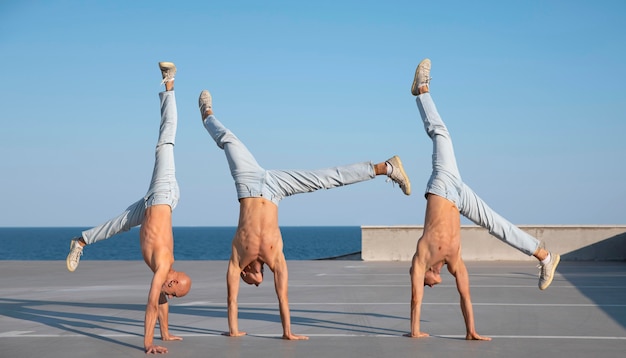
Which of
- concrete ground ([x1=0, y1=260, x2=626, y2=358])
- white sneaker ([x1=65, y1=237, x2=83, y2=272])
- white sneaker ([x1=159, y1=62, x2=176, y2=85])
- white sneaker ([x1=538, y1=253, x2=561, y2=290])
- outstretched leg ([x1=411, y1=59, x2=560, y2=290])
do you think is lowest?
concrete ground ([x1=0, y1=260, x2=626, y2=358])

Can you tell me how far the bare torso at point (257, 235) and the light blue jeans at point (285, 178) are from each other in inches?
6.0

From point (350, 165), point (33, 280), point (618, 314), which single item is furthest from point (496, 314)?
point (33, 280)

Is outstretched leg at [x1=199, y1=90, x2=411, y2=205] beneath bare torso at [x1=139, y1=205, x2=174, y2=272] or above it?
above

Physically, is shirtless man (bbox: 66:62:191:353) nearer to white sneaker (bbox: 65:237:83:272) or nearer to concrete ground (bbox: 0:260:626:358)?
white sneaker (bbox: 65:237:83:272)

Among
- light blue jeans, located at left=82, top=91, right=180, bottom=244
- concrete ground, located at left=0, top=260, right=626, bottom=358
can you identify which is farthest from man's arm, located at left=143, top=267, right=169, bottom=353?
light blue jeans, located at left=82, top=91, right=180, bottom=244

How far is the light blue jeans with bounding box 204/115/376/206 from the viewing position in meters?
9.66

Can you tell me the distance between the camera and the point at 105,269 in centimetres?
2455

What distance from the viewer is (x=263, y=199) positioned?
956 centimetres

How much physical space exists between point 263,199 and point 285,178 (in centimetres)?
40

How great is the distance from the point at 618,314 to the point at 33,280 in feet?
47.1

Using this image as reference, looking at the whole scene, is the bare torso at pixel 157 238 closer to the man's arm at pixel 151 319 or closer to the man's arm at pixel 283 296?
the man's arm at pixel 151 319

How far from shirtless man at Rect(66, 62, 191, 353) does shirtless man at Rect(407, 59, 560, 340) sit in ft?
9.28

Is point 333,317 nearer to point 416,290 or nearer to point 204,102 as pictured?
point 416,290

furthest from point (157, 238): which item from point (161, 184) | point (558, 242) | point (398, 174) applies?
point (558, 242)
